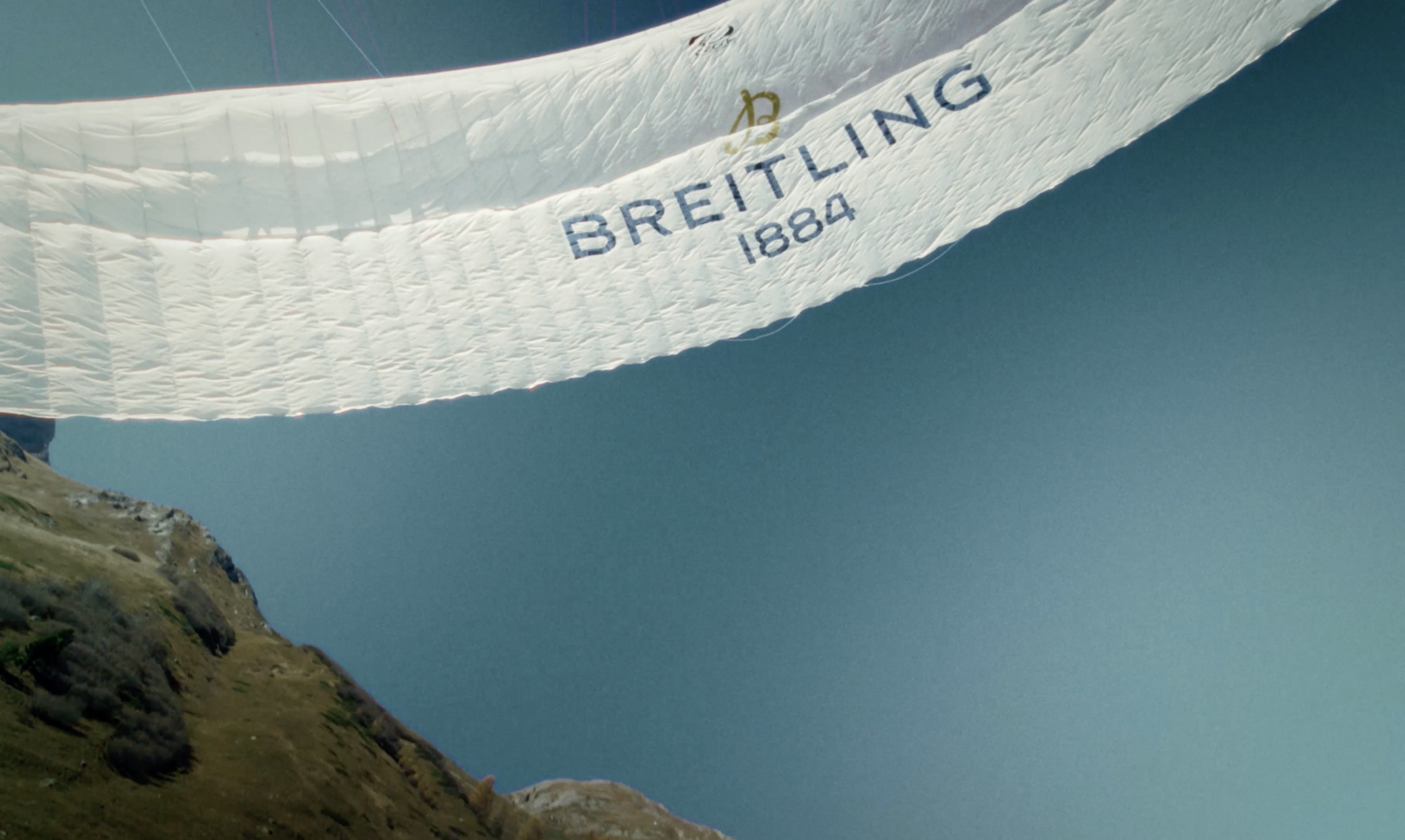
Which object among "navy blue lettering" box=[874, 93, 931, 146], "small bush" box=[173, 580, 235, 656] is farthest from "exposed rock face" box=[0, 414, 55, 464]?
"navy blue lettering" box=[874, 93, 931, 146]

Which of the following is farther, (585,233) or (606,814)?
(606,814)

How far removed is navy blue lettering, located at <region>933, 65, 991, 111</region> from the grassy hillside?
19.6 ft

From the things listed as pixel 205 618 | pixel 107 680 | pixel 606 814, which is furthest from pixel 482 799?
pixel 107 680

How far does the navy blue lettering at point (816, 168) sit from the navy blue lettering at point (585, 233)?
3.91 ft

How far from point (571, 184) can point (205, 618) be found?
32.7 ft

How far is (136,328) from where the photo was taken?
3594 mm

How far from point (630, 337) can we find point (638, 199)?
802 mm

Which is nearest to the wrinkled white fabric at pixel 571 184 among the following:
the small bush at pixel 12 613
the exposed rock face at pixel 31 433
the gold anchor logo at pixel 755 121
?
the gold anchor logo at pixel 755 121

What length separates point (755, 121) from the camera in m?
4.21

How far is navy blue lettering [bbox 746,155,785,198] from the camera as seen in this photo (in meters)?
4.27

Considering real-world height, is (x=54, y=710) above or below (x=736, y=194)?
below

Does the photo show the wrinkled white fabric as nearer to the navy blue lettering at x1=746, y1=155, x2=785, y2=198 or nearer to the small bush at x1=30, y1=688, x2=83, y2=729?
the navy blue lettering at x1=746, y1=155, x2=785, y2=198

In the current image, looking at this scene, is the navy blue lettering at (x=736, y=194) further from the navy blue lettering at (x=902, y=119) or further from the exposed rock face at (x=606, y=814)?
the exposed rock face at (x=606, y=814)

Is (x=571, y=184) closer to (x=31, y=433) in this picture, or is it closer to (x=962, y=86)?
(x=962, y=86)
